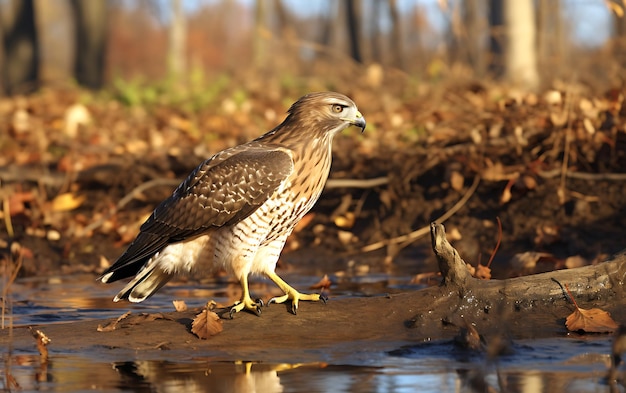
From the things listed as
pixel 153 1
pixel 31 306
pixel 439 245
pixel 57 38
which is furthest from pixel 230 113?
pixel 153 1

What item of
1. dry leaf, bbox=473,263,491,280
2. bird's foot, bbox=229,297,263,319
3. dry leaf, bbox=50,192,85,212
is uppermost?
dry leaf, bbox=50,192,85,212

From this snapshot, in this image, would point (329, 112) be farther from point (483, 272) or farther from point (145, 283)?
point (145, 283)

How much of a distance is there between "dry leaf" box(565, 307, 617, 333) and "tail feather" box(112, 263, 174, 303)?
2.24 meters


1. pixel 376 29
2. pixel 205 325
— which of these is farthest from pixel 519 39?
pixel 376 29

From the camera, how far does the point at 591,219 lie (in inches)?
336

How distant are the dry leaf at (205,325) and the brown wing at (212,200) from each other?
729mm

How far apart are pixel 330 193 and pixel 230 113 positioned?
4.51 meters

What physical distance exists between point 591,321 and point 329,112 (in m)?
1.89

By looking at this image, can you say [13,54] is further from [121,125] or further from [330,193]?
[330,193]

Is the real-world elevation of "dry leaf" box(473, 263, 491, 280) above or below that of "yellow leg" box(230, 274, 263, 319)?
above

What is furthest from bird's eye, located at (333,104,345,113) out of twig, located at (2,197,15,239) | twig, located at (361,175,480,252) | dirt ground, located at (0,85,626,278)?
twig, located at (2,197,15,239)

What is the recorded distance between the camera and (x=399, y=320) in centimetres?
536

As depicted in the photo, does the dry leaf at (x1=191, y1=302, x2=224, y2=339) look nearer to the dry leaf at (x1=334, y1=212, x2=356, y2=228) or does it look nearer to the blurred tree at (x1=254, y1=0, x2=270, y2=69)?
the dry leaf at (x1=334, y1=212, x2=356, y2=228)

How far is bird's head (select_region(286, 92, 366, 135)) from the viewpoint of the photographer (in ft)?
20.1
